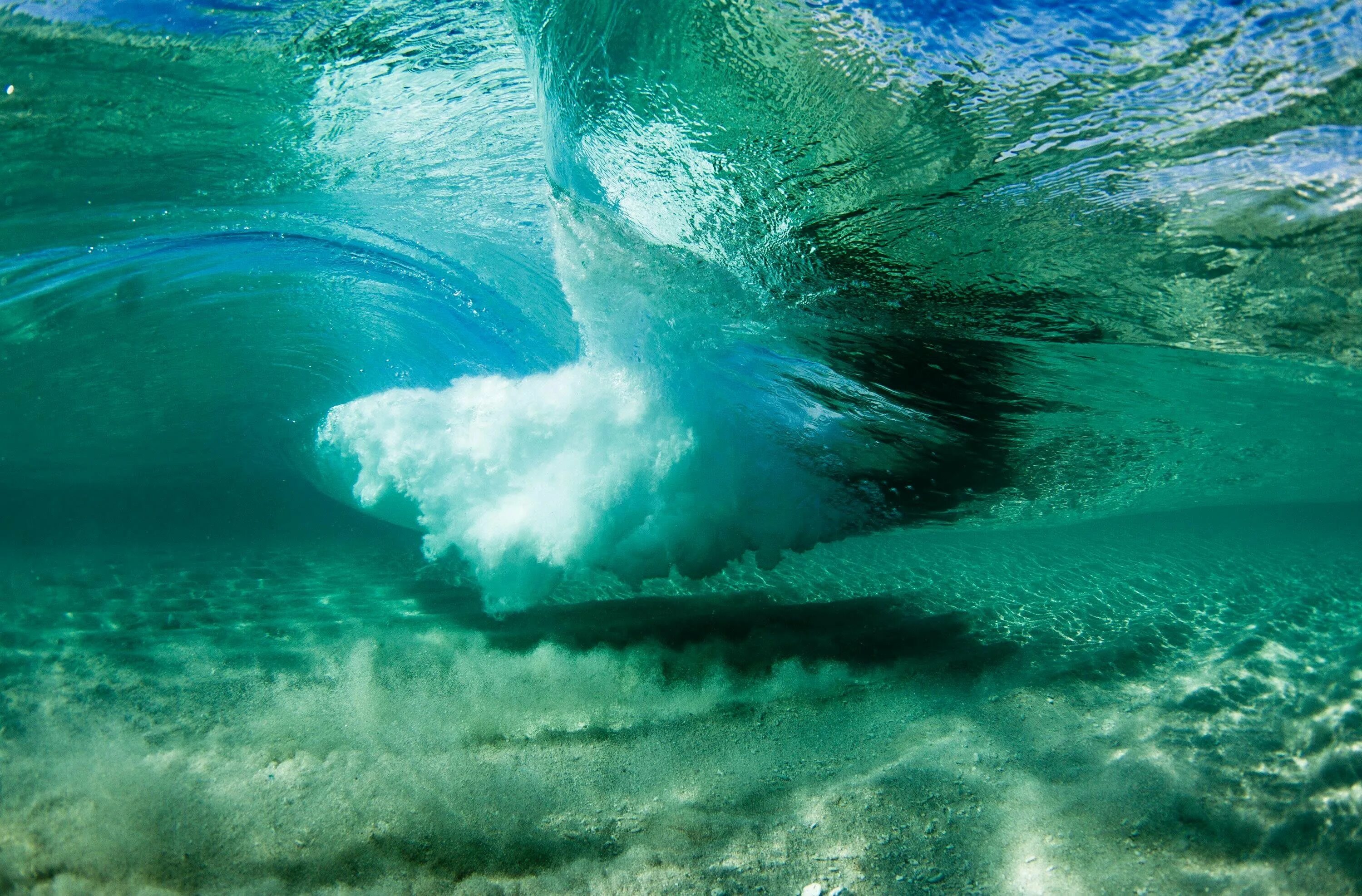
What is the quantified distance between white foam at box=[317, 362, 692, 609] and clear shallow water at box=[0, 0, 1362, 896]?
0.08 metres

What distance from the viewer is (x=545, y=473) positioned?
8.61 meters

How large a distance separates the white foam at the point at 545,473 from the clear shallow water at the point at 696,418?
0.08 metres

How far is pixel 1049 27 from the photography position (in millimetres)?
2732

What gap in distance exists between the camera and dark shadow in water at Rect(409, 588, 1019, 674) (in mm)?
6211

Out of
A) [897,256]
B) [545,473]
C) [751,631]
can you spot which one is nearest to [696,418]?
[545,473]

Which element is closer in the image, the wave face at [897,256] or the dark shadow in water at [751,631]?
the wave face at [897,256]

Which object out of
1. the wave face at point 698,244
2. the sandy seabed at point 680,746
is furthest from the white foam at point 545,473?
the sandy seabed at point 680,746

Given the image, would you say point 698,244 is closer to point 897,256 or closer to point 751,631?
point 897,256

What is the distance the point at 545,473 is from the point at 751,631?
3.84 metres

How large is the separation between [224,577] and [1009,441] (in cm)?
1411

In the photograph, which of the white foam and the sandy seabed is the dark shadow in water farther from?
the white foam

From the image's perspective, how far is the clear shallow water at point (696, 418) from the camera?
129 inches

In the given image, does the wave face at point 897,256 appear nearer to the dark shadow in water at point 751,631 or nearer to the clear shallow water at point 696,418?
the clear shallow water at point 696,418

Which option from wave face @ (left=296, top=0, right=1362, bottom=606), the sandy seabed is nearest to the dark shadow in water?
the sandy seabed
